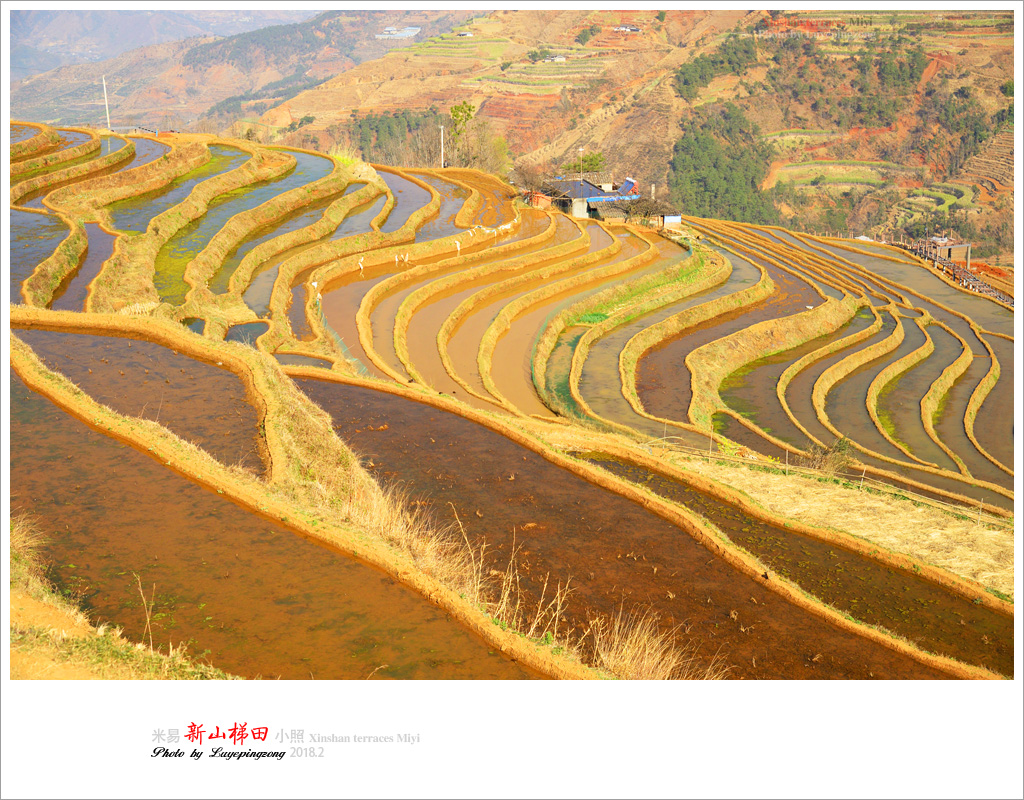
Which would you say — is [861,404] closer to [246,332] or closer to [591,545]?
[591,545]

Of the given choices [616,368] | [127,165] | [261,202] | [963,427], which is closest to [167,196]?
[261,202]

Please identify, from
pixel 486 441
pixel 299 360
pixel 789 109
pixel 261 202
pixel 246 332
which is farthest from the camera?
pixel 789 109

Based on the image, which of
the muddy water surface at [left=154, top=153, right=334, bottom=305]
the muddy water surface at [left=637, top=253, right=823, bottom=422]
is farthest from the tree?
the muddy water surface at [left=154, top=153, right=334, bottom=305]

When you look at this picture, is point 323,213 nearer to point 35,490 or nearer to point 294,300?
point 294,300

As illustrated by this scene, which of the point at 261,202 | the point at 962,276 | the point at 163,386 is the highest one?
the point at 261,202

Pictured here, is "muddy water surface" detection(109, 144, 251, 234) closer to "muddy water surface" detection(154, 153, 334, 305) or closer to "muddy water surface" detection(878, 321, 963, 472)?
"muddy water surface" detection(154, 153, 334, 305)

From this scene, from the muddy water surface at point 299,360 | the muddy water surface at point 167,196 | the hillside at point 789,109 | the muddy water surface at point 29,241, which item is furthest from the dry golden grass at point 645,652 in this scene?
the hillside at point 789,109
